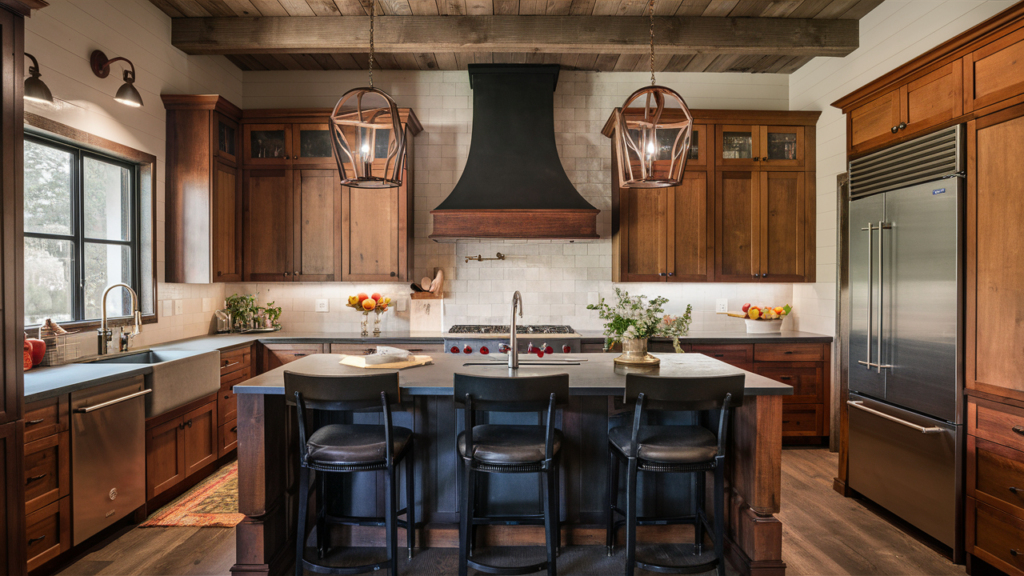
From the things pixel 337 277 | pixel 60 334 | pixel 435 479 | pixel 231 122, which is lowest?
pixel 435 479

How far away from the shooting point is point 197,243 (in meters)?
4.09

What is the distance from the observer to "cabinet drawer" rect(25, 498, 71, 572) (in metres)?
2.23

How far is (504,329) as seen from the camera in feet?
15.3

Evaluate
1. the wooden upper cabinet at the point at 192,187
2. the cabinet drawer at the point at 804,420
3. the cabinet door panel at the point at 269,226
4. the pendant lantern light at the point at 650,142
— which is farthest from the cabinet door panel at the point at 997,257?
the wooden upper cabinet at the point at 192,187

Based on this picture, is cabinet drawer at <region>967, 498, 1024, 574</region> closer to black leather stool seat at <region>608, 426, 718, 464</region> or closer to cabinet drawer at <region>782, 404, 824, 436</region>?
black leather stool seat at <region>608, 426, 718, 464</region>

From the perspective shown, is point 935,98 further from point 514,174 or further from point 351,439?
point 351,439

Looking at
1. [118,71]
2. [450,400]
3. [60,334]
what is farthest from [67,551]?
[118,71]

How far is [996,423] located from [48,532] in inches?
170

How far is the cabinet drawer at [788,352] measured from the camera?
432 cm

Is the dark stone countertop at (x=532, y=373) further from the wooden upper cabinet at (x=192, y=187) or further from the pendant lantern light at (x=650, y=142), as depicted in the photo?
the wooden upper cabinet at (x=192, y=187)

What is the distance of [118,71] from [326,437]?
313 cm

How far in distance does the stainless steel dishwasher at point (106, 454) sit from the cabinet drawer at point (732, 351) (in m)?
3.90

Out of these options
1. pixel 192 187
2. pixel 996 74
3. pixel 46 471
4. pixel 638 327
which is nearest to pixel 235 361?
pixel 192 187

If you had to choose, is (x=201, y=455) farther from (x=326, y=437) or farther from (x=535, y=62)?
(x=535, y=62)
